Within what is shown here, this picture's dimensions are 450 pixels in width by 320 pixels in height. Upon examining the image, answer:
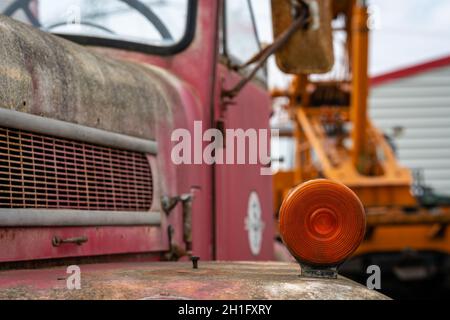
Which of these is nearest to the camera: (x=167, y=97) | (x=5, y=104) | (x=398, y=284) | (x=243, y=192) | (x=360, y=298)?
(x=360, y=298)

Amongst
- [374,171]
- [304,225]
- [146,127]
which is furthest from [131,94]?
[374,171]

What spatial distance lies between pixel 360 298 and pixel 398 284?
838 cm

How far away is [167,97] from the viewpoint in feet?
11.7

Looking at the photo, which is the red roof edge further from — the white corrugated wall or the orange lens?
the orange lens

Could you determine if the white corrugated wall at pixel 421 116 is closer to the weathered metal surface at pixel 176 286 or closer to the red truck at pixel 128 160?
the red truck at pixel 128 160

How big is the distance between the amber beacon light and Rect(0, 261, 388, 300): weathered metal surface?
0.07 metres

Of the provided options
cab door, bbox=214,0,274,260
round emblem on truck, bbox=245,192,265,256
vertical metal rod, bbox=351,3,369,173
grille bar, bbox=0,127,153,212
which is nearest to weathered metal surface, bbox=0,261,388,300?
grille bar, bbox=0,127,153,212

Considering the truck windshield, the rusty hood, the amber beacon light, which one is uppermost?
the truck windshield

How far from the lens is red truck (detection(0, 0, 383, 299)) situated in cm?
246

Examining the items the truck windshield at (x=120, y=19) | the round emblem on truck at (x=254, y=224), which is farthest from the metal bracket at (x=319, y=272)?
the round emblem on truck at (x=254, y=224)

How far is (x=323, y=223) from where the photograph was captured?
2.33 metres

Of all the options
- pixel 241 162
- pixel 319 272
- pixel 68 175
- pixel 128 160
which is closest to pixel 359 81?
pixel 241 162

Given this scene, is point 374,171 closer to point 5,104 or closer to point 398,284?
point 398,284

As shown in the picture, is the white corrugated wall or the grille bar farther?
the white corrugated wall
